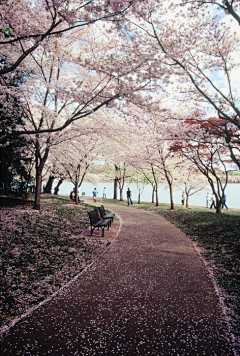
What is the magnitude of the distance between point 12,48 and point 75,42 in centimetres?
322

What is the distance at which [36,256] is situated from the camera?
554 cm

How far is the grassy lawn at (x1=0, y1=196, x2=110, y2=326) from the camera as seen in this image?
12.1 feet

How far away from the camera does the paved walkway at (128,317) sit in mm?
2529

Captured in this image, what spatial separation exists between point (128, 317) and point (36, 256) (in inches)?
135

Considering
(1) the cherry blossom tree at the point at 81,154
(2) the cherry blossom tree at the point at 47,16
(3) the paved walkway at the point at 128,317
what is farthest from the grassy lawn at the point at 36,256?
(1) the cherry blossom tree at the point at 81,154

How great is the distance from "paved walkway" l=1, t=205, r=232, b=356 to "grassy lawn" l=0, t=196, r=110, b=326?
0.41 metres

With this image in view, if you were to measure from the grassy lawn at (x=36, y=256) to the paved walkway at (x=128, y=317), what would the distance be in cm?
41

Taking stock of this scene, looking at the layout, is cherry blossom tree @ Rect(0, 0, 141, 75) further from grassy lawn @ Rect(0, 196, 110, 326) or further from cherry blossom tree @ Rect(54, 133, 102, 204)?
cherry blossom tree @ Rect(54, 133, 102, 204)

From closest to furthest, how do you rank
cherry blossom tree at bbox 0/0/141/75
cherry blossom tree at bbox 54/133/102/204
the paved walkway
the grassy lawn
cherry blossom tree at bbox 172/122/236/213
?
1. the paved walkway
2. the grassy lawn
3. cherry blossom tree at bbox 0/0/141/75
4. cherry blossom tree at bbox 172/122/236/213
5. cherry blossom tree at bbox 54/133/102/204

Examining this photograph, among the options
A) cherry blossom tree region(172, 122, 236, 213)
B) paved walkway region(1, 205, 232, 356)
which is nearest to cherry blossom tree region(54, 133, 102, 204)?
cherry blossom tree region(172, 122, 236, 213)

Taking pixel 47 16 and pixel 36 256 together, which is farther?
pixel 36 256

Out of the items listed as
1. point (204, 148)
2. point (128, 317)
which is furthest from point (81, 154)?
point (128, 317)

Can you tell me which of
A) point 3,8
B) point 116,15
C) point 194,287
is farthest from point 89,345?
point 3,8

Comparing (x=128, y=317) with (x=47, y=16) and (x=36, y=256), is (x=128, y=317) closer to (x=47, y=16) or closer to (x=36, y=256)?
(x=36, y=256)
